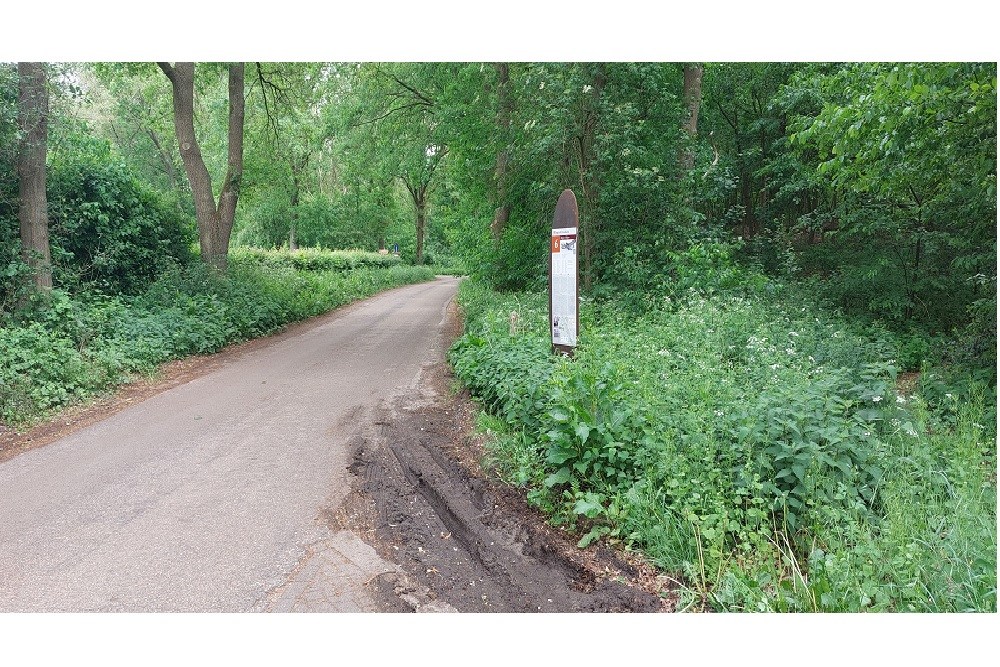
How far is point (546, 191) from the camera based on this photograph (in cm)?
1202

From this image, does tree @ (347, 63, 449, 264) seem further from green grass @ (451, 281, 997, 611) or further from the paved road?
green grass @ (451, 281, 997, 611)

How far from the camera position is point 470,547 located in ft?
13.8

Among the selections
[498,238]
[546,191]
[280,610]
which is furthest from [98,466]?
[498,238]

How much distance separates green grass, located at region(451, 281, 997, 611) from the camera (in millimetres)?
3328

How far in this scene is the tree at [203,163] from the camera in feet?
46.8

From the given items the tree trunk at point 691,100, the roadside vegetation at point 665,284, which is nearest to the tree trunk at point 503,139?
the roadside vegetation at point 665,284

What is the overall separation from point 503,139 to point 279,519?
10733 millimetres

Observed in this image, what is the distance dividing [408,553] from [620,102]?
378 inches

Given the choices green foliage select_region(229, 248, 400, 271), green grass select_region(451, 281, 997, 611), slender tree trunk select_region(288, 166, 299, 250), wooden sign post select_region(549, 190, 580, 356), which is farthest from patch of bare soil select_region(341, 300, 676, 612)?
slender tree trunk select_region(288, 166, 299, 250)

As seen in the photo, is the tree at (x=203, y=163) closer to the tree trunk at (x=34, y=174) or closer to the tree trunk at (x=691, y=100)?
the tree trunk at (x=34, y=174)

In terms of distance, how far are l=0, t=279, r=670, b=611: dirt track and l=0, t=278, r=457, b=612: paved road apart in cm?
1

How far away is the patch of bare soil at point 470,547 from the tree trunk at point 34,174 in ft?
24.6

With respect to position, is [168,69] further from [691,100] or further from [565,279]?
[565,279]

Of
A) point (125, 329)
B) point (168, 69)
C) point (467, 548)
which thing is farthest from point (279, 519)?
point (168, 69)
